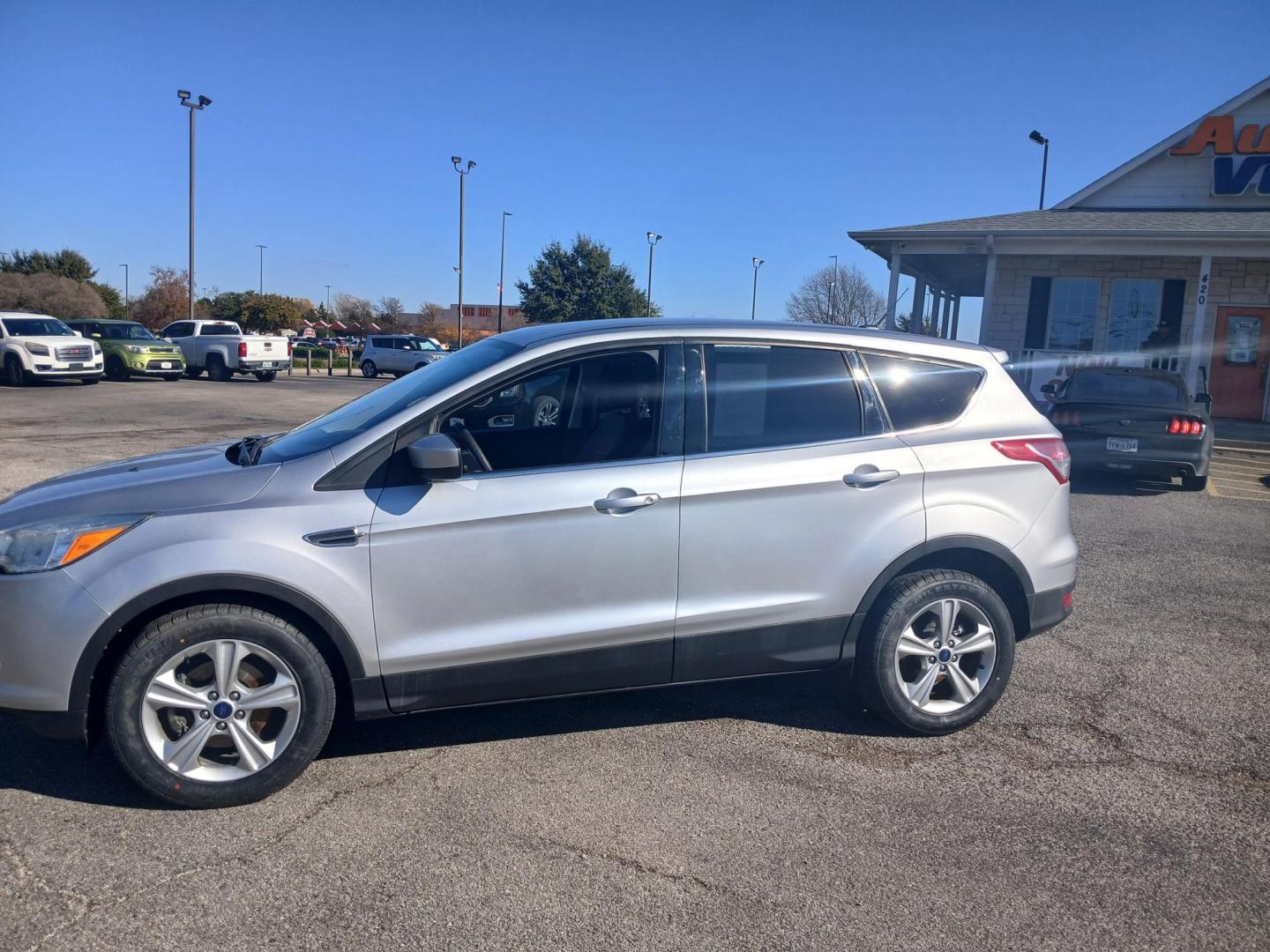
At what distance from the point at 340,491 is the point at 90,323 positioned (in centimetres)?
2861

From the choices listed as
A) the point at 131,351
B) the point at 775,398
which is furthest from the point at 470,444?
the point at 131,351

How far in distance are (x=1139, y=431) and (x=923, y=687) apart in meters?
8.12

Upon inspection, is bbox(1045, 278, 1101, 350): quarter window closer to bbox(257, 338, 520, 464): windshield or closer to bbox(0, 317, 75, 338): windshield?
bbox(257, 338, 520, 464): windshield

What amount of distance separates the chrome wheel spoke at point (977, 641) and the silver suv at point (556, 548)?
1 cm

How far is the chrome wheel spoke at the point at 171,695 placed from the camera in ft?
11.2

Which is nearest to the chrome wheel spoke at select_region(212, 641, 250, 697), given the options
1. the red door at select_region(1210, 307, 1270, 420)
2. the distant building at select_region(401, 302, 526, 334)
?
the red door at select_region(1210, 307, 1270, 420)

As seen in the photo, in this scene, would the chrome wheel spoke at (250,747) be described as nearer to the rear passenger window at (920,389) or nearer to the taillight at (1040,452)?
the rear passenger window at (920,389)

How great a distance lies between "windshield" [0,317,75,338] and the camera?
79.4 feet

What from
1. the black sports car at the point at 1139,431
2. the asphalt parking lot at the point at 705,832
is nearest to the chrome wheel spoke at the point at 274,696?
the asphalt parking lot at the point at 705,832

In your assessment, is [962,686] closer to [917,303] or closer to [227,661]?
[227,661]

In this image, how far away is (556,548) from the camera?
12.3 feet

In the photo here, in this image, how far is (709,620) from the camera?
3980 millimetres

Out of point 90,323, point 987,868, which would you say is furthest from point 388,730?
point 90,323

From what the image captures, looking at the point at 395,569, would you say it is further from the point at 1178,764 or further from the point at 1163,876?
the point at 1178,764
